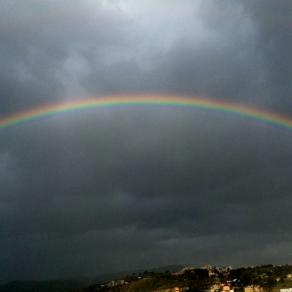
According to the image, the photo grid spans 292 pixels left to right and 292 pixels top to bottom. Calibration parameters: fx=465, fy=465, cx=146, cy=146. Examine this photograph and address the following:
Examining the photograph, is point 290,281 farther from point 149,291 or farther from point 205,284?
point 149,291

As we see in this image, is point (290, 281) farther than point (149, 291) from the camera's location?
No

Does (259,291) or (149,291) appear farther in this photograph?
(149,291)

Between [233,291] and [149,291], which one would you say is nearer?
[233,291]

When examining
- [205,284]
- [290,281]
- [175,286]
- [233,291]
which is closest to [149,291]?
[175,286]

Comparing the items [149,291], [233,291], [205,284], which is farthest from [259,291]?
[149,291]

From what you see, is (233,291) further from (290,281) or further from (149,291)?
(149,291)

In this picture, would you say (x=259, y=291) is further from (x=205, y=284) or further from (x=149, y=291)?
(x=149, y=291)

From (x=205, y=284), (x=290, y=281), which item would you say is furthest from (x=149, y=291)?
(x=290, y=281)
